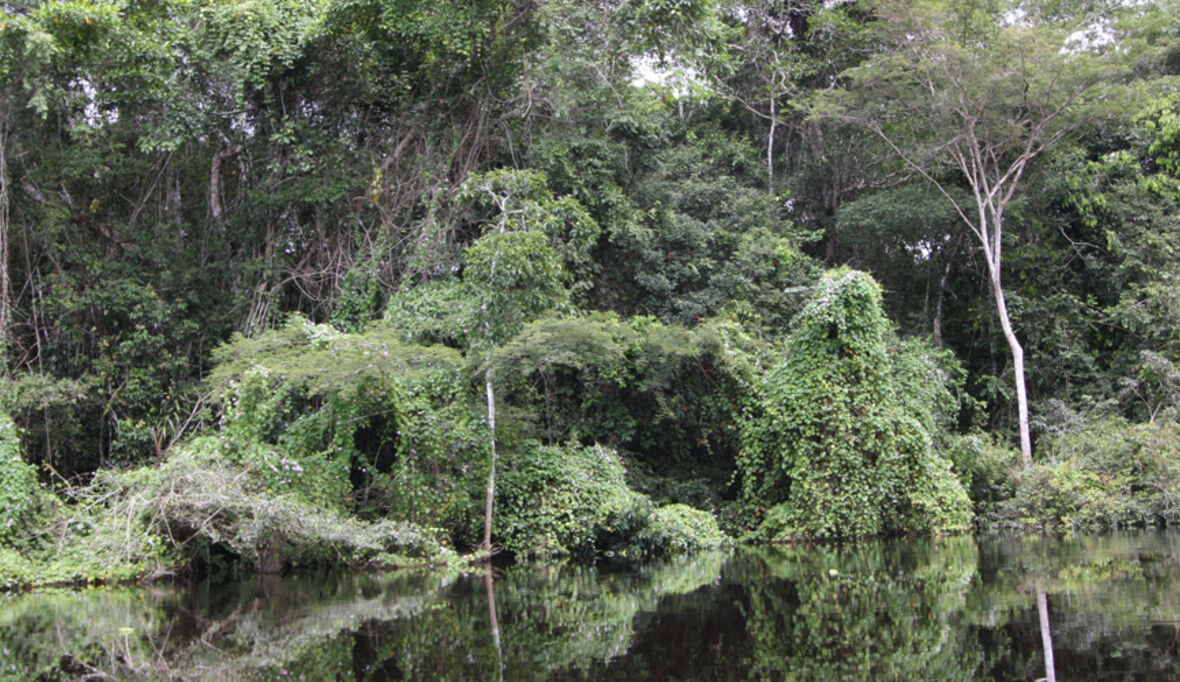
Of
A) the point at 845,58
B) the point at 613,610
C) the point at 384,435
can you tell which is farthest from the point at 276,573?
the point at 845,58

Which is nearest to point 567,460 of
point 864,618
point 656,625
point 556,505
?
point 556,505

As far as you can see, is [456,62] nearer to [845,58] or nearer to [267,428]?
[267,428]

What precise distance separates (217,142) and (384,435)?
713 centimetres

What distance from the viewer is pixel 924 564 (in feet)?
28.1

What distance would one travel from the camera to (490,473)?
11.0 meters

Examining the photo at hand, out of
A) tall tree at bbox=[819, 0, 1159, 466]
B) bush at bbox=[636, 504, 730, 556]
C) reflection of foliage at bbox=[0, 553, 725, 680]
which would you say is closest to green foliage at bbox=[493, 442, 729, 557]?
bush at bbox=[636, 504, 730, 556]

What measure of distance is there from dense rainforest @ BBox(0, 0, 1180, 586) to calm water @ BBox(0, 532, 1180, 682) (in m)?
2.14

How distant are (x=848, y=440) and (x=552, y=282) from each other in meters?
4.16

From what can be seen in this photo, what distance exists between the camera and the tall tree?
15.2 metres

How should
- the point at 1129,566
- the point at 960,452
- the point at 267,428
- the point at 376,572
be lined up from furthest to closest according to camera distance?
1. the point at 960,452
2. the point at 267,428
3. the point at 376,572
4. the point at 1129,566

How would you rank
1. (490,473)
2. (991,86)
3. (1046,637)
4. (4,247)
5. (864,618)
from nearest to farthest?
(1046,637)
(864,618)
(490,473)
(4,247)
(991,86)

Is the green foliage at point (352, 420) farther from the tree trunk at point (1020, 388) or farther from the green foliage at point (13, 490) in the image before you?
the tree trunk at point (1020, 388)

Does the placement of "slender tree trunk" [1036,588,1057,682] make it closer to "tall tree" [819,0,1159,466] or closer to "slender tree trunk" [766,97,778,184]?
"tall tree" [819,0,1159,466]

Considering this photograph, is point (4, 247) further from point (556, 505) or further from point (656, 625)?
point (656, 625)
